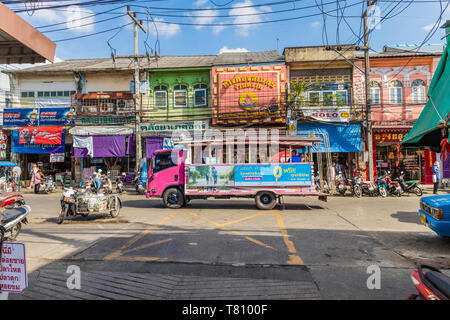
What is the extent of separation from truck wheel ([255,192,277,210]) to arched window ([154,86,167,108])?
12851mm

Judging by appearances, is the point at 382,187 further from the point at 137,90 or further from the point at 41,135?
the point at 41,135

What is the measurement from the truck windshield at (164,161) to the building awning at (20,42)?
26.7ft

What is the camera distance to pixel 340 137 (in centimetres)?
1973

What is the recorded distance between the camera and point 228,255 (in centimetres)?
566

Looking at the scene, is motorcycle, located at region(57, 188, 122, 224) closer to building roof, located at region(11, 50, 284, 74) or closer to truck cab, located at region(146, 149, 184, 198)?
truck cab, located at region(146, 149, 184, 198)

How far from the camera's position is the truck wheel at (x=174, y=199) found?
477 inches

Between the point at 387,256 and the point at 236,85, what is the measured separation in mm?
16616

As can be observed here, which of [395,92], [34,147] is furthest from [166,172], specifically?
[395,92]

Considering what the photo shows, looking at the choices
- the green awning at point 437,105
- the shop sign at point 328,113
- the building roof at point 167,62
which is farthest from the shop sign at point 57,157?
the green awning at point 437,105

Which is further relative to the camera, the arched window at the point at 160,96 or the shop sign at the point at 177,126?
the arched window at the point at 160,96

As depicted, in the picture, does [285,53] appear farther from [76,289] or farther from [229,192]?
[76,289]

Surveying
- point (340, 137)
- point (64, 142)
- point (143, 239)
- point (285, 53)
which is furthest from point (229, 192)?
point (64, 142)

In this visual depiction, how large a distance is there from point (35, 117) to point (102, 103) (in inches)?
202

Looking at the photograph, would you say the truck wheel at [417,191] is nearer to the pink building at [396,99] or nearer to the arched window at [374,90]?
the pink building at [396,99]
